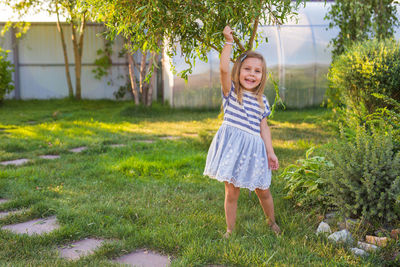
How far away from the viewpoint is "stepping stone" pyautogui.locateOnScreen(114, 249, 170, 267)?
7.66ft

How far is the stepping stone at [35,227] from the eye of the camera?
109 inches

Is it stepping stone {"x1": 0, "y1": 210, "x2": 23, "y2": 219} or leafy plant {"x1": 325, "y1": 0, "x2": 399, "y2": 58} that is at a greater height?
leafy plant {"x1": 325, "y1": 0, "x2": 399, "y2": 58}

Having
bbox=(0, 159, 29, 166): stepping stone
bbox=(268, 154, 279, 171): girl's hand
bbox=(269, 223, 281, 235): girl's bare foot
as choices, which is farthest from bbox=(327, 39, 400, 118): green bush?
bbox=(0, 159, 29, 166): stepping stone

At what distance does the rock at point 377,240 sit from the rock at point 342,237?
0.11 metres

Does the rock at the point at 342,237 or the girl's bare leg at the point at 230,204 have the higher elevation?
the girl's bare leg at the point at 230,204

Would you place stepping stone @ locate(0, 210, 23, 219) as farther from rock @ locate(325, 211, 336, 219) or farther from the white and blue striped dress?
rock @ locate(325, 211, 336, 219)

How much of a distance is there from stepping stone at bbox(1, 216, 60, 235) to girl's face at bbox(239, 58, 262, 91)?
1.68 meters

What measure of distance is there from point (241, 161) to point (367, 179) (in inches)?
33.2

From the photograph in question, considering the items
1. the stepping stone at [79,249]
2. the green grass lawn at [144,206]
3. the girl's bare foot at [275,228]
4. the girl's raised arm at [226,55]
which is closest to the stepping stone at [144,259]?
the green grass lawn at [144,206]

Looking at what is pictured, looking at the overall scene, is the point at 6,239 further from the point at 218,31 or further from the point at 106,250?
the point at 218,31

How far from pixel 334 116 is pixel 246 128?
14.7 feet

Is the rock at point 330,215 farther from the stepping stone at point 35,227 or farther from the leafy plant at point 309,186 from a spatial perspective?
the stepping stone at point 35,227

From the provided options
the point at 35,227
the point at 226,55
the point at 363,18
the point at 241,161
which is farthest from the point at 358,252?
the point at 363,18

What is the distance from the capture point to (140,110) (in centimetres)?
983
